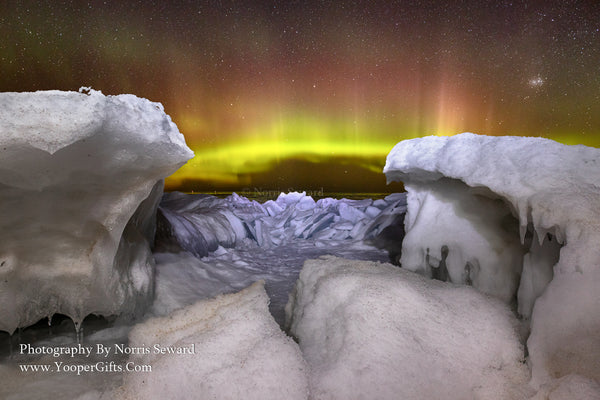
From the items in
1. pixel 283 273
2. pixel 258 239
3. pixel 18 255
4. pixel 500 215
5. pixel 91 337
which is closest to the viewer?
pixel 18 255

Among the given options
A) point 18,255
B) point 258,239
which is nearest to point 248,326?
point 18,255

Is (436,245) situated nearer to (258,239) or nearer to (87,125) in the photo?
(87,125)

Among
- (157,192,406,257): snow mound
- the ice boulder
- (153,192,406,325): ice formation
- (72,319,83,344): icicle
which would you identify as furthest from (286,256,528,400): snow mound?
(157,192,406,257): snow mound

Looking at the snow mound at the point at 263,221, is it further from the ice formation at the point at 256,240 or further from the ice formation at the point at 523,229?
the ice formation at the point at 523,229

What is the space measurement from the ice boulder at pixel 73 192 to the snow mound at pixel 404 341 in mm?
1653

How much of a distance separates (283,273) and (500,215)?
323 cm

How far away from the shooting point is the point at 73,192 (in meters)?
2.57

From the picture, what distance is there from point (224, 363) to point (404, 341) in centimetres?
101

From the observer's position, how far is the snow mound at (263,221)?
231 inches

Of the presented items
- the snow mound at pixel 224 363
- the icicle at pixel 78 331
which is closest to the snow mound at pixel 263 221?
A: the icicle at pixel 78 331

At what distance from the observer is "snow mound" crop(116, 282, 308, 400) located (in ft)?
5.65

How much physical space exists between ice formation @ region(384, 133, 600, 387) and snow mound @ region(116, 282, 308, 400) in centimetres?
129

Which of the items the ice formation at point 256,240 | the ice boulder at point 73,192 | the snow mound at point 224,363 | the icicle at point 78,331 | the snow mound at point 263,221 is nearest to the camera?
the snow mound at point 224,363

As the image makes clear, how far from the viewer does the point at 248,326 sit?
209cm
